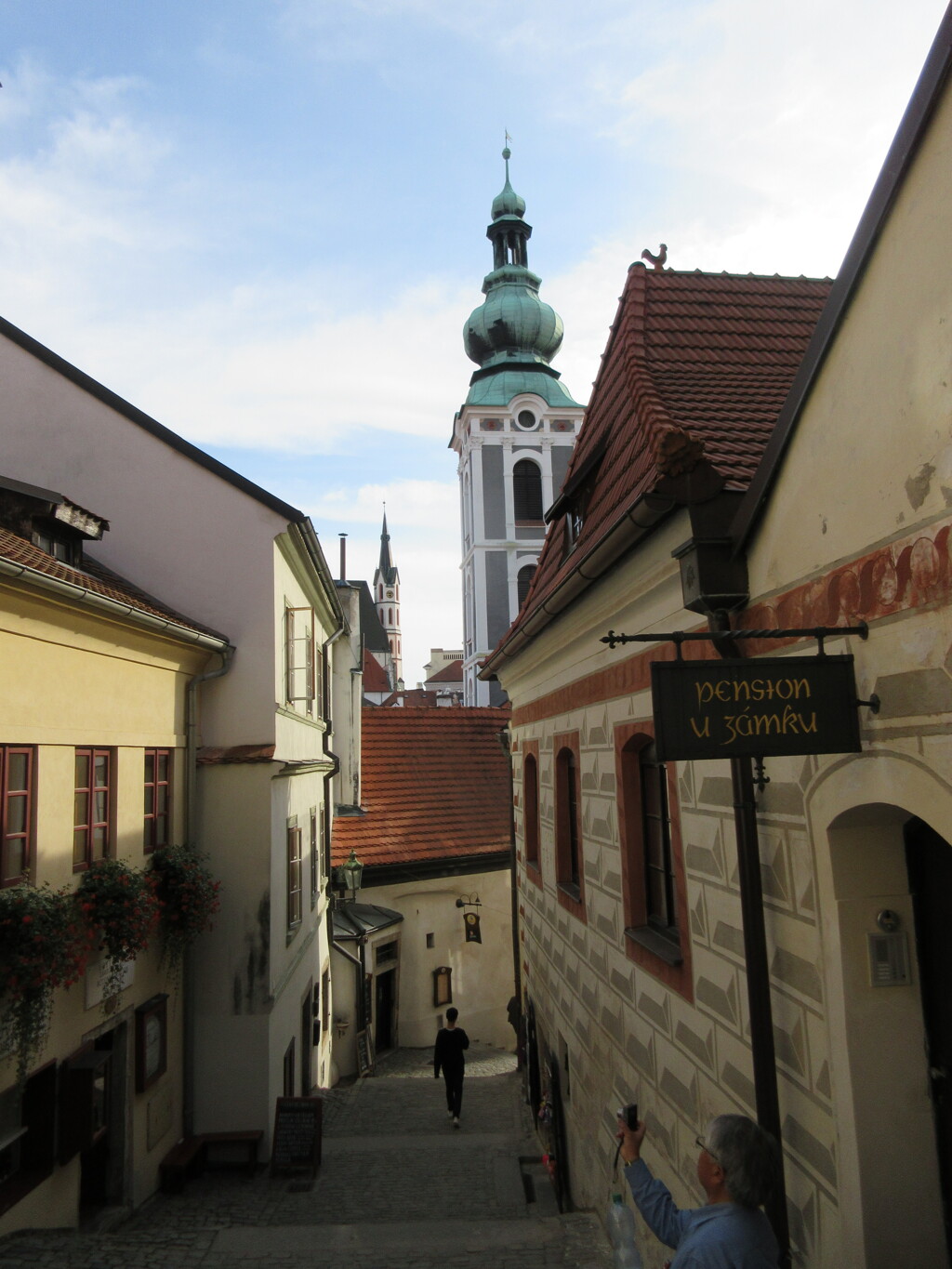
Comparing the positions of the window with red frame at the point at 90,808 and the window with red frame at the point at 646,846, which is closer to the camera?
the window with red frame at the point at 646,846

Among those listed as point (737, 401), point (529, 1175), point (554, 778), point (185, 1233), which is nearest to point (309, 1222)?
point (185, 1233)

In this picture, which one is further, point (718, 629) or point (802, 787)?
point (718, 629)

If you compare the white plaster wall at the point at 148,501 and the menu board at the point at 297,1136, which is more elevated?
the white plaster wall at the point at 148,501

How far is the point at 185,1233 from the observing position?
28.4 ft

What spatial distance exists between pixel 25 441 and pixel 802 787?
420 inches

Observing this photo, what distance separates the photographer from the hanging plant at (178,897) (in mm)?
9906

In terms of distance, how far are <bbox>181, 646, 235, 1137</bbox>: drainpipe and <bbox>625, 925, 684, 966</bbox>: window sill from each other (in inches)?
221

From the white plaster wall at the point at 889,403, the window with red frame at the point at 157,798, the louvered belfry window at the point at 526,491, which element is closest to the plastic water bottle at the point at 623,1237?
the white plaster wall at the point at 889,403

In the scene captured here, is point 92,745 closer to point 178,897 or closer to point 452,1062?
point 178,897

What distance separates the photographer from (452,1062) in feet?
42.9

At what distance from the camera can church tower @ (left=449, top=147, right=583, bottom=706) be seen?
52156mm

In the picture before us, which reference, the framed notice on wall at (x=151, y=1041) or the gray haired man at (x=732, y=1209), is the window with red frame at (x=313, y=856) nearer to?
the framed notice on wall at (x=151, y=1041)

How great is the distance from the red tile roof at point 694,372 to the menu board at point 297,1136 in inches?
248

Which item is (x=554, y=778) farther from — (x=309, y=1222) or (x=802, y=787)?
(x=802, y=787)
